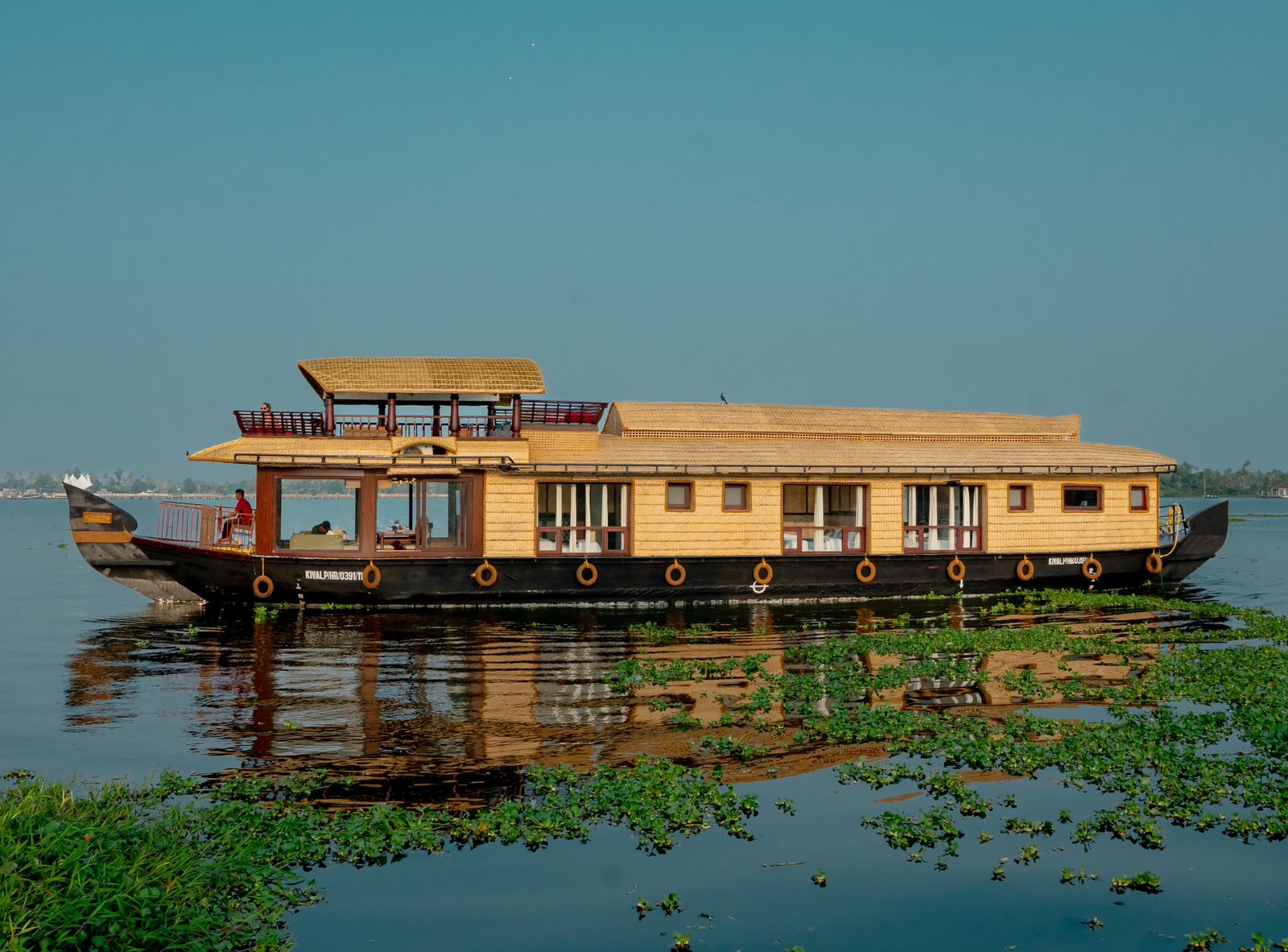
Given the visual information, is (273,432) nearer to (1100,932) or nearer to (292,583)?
(292,583)

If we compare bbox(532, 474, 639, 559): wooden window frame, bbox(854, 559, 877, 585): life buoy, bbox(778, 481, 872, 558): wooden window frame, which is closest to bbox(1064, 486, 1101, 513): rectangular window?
bbox(778, 481, 872, 558): wooden window frame

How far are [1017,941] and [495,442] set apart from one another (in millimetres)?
17298

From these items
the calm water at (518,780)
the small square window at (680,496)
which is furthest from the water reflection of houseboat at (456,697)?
the small square window at (680,496)

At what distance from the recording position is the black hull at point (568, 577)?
22125 mm

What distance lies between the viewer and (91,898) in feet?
21.1

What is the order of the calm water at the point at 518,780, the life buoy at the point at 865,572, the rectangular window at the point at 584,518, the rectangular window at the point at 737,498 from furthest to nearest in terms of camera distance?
the life buoy at the point at 865,572 < the rectangular window at the point at 737,498 < the rectangular window at the point at 584,518 < the calm water at the point at 518,780

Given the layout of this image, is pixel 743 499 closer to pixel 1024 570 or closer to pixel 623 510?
pixel 623 510

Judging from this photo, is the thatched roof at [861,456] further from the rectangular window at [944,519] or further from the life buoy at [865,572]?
the life buoy at [865,572]

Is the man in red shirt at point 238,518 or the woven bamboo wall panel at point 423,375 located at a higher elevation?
the woven bamboo wall panel at point 423,375

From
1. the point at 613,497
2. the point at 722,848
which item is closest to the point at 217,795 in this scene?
the point at 722,848

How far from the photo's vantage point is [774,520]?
23.9 metres

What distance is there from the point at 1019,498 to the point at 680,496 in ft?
28.2

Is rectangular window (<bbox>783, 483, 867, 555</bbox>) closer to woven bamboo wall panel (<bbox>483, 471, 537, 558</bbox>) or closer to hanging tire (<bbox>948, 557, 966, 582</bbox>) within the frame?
hanging tire (<bbox>948, 557, 966, 582</bbox>)

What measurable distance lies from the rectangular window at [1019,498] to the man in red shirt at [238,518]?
18278mm
